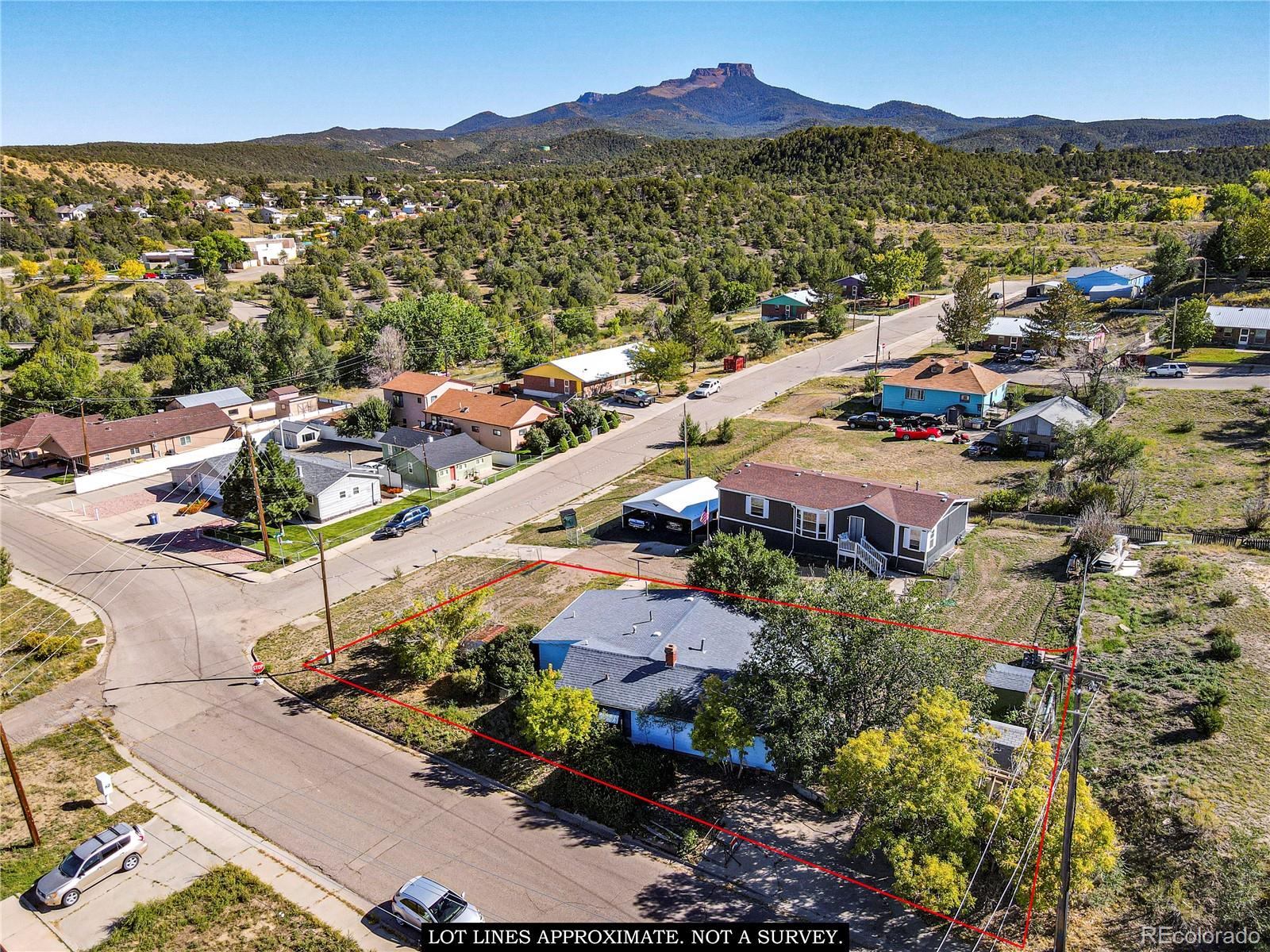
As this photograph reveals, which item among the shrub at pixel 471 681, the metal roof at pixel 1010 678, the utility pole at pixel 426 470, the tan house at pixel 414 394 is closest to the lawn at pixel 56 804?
the shrub at pixel 471 681

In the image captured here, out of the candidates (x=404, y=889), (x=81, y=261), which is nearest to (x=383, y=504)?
(x=404, y=889)

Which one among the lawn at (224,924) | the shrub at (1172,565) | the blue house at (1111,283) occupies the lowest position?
the lawn at (224,924)

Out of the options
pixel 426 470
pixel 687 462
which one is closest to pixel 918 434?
pixel 687 462

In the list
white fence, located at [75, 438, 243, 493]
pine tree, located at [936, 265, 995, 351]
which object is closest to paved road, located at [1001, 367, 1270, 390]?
pine tree, located at [936, 265, 995, 351]

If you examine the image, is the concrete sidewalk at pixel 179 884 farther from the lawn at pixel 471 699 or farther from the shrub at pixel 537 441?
the shrub at pixel 537 441

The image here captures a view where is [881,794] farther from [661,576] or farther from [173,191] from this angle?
[173,191]

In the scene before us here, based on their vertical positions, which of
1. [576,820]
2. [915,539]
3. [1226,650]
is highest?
[915,539]

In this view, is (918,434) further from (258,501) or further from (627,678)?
(258,501)
